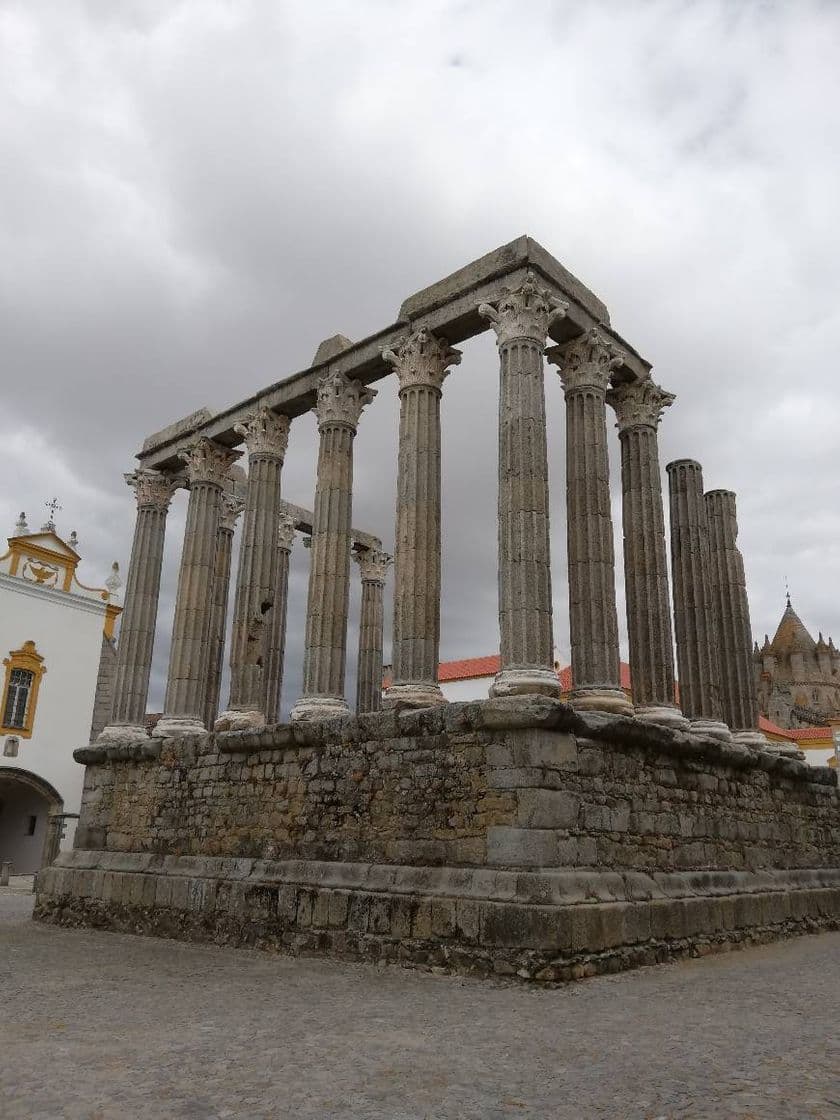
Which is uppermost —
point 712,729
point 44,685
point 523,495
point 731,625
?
point 44,685

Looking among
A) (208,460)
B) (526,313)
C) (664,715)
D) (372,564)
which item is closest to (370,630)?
(372,564)

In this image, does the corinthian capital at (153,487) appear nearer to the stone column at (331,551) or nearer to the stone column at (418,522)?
the stone column at (331,551)

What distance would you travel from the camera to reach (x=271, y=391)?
15.3 m

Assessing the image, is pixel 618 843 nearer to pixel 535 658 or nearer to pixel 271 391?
pixel 535 658

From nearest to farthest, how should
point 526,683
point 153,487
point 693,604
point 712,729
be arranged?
point 526,683, point 712,729, point 693,604, point 153,487

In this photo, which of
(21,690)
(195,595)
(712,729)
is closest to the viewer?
(712,729)

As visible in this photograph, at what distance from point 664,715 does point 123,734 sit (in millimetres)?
9249

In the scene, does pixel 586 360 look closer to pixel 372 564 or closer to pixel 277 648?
pixel 277 648

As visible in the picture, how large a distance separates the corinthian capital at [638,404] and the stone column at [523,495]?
2627 millimetres

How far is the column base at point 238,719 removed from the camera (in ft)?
43.6

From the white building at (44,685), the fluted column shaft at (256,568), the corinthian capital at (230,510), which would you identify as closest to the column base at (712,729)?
the fluted column shaft at (256,568)

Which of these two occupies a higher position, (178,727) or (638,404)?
(638,404)

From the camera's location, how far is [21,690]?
92.1 feet

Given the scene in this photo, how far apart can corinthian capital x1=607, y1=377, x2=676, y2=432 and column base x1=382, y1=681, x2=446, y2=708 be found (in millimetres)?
5498
